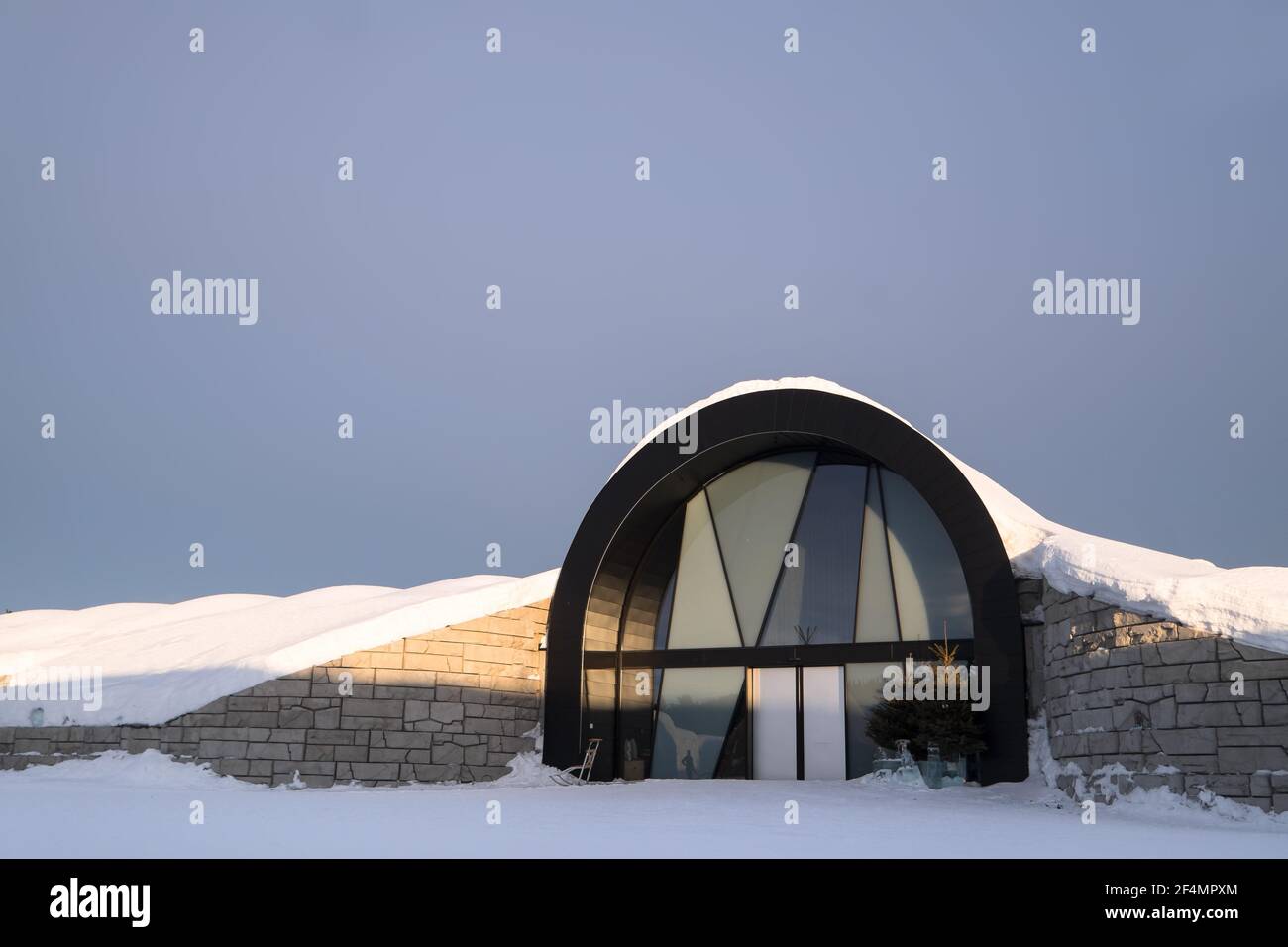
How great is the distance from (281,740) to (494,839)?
7.95 meters

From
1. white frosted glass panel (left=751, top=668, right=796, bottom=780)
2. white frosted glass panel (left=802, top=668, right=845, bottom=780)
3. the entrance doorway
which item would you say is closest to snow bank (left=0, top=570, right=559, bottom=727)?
white frosted glass panel (left=751, top=668, right=796, bottom=780)

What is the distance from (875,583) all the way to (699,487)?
3446mm

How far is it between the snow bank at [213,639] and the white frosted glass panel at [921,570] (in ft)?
17.9

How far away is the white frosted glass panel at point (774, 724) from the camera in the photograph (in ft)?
53.9

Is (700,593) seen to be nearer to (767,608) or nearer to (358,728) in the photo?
(767,608)

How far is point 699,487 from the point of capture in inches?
717

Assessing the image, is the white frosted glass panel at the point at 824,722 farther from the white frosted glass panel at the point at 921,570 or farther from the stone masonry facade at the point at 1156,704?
the stone masonry facade at the point at 1156,704

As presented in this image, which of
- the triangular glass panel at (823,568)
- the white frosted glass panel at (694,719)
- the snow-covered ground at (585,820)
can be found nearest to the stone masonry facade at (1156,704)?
the snow-covered ground at (585,820)

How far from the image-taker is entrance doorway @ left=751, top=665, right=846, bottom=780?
1611 centimetres

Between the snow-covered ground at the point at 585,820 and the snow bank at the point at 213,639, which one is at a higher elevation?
the snow bank at the point at 213,639

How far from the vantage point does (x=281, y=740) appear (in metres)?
15.2

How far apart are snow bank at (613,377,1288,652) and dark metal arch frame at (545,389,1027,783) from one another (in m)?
0.27

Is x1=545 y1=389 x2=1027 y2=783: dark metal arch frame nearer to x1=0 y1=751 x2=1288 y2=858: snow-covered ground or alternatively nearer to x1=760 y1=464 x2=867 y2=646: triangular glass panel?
x1=760 y1=464 x2=867 y2=646: triangular glass panel

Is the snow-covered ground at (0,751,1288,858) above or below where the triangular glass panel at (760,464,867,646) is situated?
below
